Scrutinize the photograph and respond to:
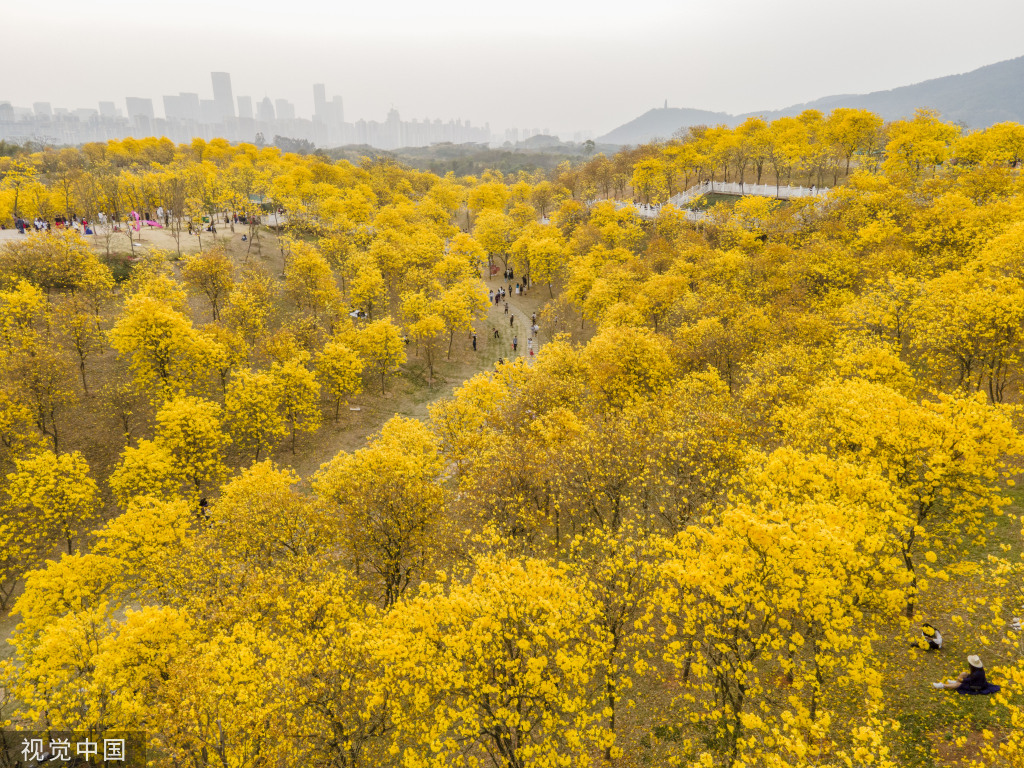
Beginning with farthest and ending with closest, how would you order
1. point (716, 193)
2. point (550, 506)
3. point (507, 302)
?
point (716, 193), point (507, 302), point (550, 506)

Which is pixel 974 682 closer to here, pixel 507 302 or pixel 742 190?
pixel 507 302

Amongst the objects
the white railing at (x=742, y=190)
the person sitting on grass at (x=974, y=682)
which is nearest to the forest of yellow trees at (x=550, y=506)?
the person sitting on grass at (x=974, y=682)

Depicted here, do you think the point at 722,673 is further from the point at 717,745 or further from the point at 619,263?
the point at 619,263

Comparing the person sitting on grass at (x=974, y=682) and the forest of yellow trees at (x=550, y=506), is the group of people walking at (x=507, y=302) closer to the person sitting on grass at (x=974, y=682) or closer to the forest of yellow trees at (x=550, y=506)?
the forest of yellow trees at (x=550, y=506)

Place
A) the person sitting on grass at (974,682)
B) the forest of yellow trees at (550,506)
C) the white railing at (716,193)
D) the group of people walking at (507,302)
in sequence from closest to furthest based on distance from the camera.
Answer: the forest of yellow trees at (550,506) → the person sitting on grass at (974,682) → the group of people walking at (507,302) → the white railing at (716,193)

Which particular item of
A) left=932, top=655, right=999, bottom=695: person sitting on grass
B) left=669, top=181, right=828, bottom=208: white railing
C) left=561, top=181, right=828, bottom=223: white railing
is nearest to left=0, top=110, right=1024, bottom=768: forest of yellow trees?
left=932, top=655, right=999, bottom=695: person sitting on grass

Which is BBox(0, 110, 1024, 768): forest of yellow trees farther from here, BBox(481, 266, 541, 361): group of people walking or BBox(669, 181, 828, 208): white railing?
BBox(669, 181, 828, 208): white railing

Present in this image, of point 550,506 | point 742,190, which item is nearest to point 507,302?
point 742,190
